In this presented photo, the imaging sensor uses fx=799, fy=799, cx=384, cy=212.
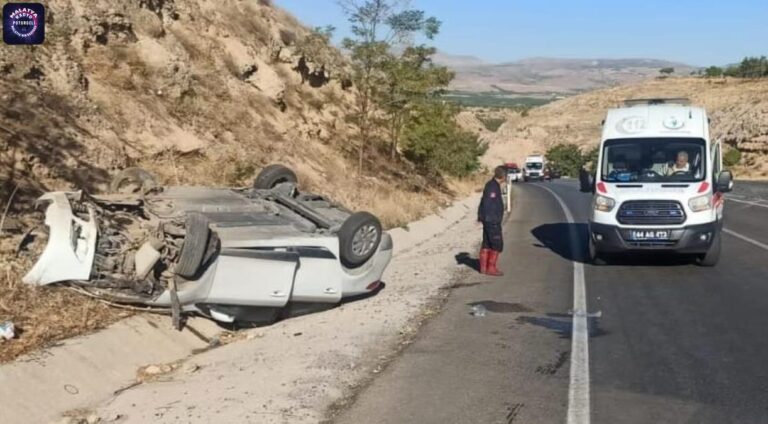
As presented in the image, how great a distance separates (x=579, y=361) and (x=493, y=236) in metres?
5.45

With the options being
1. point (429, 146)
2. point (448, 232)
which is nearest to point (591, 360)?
point (448, 232)

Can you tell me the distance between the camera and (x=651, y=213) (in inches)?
502

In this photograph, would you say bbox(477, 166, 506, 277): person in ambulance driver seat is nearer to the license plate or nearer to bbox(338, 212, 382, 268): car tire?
the license plate

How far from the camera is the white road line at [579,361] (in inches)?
238

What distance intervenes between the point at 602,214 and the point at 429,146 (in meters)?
19.3

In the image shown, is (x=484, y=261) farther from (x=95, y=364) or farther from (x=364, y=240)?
(x=95, y=364)

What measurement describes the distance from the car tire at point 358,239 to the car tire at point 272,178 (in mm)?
2648

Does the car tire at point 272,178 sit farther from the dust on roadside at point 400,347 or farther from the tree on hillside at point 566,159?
the tree on hillside at point 566,159

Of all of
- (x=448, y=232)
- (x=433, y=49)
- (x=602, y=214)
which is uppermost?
(x=433, y=49)

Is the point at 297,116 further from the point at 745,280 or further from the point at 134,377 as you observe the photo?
the point at 134,377

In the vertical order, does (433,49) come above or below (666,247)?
above

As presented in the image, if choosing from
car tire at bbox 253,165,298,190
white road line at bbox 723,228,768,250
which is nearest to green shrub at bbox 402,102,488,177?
white road line at bbox 723,228,768,250

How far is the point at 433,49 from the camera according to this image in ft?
91.5

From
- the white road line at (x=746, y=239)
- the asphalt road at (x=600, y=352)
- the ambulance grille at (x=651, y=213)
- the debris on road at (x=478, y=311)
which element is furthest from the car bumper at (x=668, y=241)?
the debris on road at (x=478, y=311)
